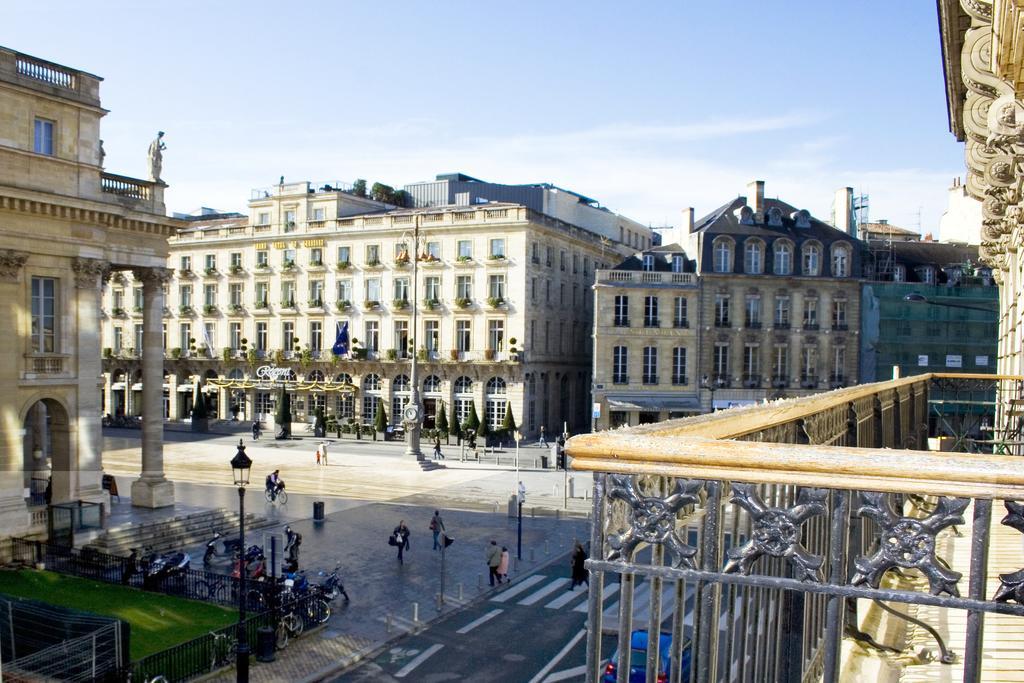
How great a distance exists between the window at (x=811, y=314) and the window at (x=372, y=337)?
27.4 m

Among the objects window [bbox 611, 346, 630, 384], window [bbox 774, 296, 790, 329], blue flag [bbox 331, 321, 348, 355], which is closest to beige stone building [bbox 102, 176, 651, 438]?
blue flag [bbox 331, 321, 348, 355]

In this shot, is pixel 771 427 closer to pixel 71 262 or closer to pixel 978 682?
pixel 978 682

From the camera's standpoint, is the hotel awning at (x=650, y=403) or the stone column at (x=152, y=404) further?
the hotel awning at (x=650, y=403)

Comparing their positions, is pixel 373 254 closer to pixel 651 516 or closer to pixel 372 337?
pixel 372 337

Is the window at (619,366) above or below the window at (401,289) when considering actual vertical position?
below

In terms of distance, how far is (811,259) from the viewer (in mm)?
54062

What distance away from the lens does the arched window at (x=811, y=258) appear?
177 ft

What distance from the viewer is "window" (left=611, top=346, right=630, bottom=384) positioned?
5325 centimetres

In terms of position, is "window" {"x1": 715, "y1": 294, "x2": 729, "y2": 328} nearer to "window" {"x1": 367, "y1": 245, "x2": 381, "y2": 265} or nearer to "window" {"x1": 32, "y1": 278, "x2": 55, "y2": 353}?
"window" {"x1": 367, "y1": 245, "x2": 381, "y2": 265}

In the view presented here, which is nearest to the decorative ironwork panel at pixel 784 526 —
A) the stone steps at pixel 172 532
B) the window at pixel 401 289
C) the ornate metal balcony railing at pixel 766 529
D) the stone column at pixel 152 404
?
the ornate metal balcony railing at pixel 766 529

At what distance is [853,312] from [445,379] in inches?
1012

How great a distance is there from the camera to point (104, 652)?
1501cm

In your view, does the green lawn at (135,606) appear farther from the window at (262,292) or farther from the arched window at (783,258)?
the window at (262,292)

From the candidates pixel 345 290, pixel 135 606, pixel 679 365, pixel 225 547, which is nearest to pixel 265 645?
pixel 135 606
